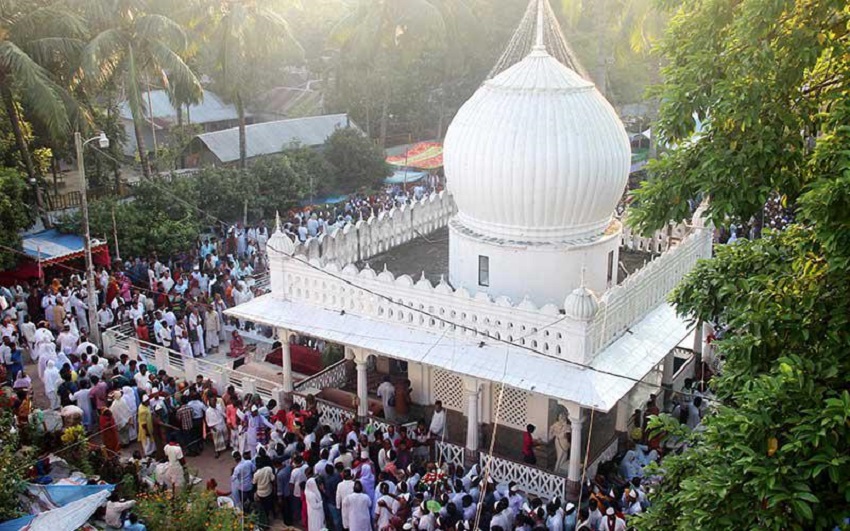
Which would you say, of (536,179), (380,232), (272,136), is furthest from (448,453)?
(272,136)

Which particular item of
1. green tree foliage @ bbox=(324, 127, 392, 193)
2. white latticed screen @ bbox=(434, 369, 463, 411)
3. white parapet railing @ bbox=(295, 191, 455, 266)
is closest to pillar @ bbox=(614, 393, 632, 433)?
white latticed screen @ bbox=(434, 369, 463, 411)

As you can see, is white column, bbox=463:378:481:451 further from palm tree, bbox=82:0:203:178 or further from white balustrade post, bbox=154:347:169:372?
palm tree, bbox=82:0:203:178

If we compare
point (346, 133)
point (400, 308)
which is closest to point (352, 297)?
point (400, 308)

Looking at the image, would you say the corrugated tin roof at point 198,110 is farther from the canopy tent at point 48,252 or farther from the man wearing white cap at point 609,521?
the man wearing white cap at point 609,521

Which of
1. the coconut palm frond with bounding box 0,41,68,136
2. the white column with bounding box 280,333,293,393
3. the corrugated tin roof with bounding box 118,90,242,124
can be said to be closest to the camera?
the white column with bounding box 280,333,293,393

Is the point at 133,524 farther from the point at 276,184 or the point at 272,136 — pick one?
the point at 272,136

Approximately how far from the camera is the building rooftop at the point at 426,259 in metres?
18.0

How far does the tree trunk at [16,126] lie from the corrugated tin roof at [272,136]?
401 inches

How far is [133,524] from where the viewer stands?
1205cm

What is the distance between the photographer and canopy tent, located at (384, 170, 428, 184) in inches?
1496

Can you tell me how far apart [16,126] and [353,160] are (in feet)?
43.4

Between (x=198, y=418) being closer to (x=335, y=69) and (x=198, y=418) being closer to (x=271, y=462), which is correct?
(x=271, y=462)

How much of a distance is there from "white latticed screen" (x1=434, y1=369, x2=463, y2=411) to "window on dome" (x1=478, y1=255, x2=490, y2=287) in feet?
6.24

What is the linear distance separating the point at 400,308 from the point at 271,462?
3.29m
